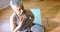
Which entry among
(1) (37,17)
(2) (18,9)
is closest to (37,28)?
(1) (37,17)

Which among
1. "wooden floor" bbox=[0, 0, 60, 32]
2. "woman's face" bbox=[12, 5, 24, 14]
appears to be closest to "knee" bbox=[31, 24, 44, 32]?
"wooden floor" bbox=[0, 0, 60, 32]

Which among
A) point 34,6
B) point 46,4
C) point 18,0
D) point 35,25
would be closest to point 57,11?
point 46,4

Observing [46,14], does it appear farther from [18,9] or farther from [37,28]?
[18,9]

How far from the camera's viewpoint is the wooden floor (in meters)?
1.58

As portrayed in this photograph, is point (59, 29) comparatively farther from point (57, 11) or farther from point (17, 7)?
point (17, 7)

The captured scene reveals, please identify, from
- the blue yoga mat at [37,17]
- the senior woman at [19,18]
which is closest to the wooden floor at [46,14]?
the blue yoga mat at [37,17]

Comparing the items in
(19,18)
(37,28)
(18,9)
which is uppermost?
(18,9)

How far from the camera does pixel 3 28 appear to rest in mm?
1595

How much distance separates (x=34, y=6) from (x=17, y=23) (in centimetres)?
61

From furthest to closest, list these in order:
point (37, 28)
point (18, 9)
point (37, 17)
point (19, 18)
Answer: point (37, 17) < point (37, 28) < point (19, 18) < point (18, 9)

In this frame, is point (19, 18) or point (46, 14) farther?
point (46, 14)

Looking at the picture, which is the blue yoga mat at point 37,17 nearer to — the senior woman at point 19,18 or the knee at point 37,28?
the knee at point 37,28

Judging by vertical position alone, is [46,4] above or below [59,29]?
above

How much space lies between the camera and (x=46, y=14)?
1738 mm
